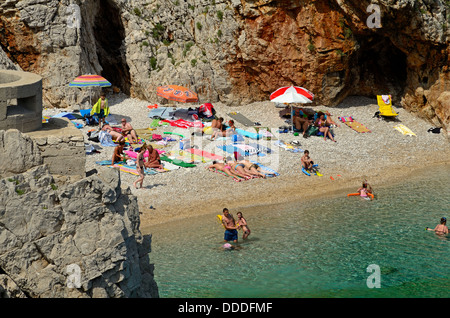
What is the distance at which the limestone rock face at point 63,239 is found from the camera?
Result: 10.4 metres

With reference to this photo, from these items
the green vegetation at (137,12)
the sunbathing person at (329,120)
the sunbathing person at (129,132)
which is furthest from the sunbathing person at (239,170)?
the green vegetation at (137,12)

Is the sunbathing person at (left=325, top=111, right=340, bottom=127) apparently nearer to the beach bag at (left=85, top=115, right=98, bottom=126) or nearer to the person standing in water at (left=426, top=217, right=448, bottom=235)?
the person standing in water at (left=426, top=217, right=448, bottom=235)

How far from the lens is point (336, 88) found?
29.3m

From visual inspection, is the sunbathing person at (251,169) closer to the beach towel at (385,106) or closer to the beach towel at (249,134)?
the beach towel at (249,134)

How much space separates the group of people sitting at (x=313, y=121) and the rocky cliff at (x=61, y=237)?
53.3 feet

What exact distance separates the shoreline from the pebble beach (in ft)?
0.11

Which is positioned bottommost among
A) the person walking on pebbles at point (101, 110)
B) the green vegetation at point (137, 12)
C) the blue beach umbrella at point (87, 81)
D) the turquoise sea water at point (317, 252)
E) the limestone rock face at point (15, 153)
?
the turquoise sea water at point (317, 252)

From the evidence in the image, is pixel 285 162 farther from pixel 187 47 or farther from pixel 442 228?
pixel 187 47

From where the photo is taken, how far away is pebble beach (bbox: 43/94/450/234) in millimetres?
20531

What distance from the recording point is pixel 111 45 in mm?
32125

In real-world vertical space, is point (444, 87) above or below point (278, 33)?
below
